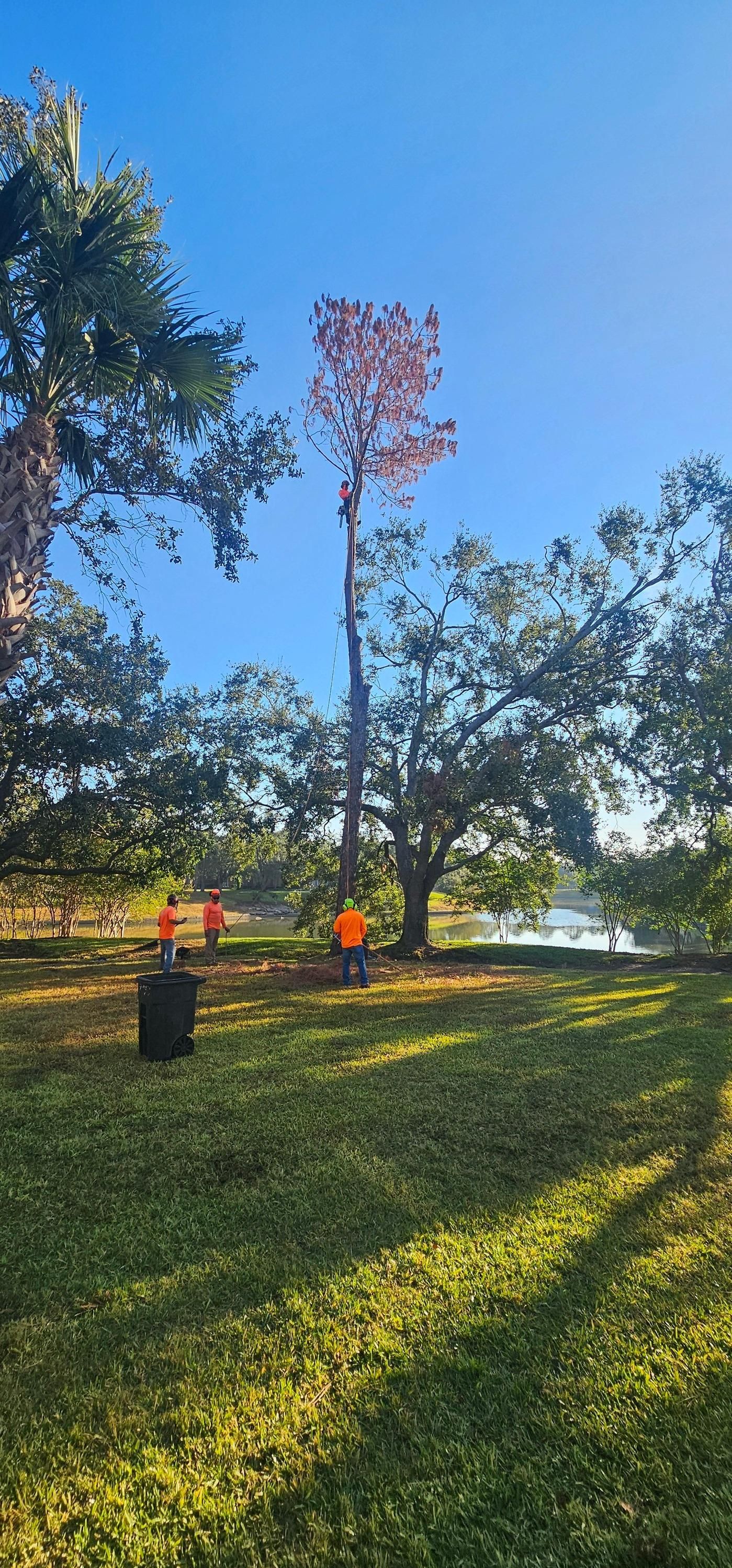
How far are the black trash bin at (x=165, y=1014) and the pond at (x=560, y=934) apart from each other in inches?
867

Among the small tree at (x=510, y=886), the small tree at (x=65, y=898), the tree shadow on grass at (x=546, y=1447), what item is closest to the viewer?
the tree shadow on grass at (x=546, y=1447)

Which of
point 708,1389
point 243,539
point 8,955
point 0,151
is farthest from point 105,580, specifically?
point 708,1389

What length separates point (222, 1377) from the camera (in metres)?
2.16

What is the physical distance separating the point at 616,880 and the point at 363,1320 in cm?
1770

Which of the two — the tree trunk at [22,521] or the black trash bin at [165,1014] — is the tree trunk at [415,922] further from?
the tree trunk at [22,521]

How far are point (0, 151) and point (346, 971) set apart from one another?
10677 millimetres

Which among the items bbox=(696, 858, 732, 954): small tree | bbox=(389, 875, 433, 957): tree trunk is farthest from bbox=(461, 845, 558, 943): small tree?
bbox=(696, 858, 732, 954): small tree

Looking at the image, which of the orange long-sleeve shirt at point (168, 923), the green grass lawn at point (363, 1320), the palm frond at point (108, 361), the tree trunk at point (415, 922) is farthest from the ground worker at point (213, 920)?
the palm frond at point (108, 361)

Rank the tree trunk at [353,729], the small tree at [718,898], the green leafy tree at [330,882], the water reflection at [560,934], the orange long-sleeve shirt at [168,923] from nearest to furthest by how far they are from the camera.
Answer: the orange long-sleeve shirt at [168,923]
the tree trunk at [353,729]
the small tree at [718,898]
the green leafy tree at [330,882]
the water reflection at [560,934]

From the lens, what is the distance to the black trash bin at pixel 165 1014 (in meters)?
5.84

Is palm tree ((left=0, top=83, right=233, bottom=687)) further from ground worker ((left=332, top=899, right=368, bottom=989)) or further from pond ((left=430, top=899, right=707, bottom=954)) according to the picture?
pond ((left=430, top=899, right=707, bottom=954))

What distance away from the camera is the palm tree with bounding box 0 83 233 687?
5.38 meters

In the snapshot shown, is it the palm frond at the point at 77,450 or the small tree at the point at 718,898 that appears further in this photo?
the small tree at the point at 718,898

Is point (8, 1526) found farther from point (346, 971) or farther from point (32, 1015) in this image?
point (346, 971)
